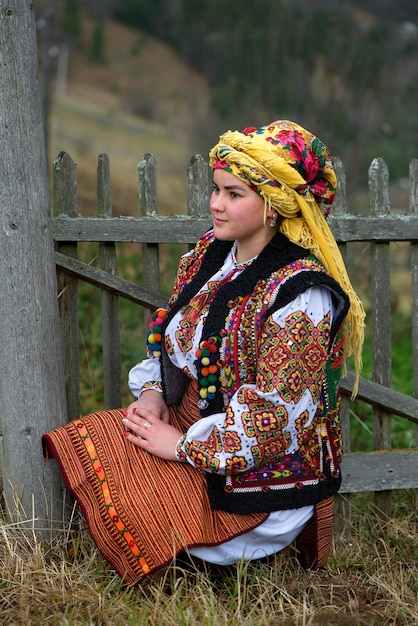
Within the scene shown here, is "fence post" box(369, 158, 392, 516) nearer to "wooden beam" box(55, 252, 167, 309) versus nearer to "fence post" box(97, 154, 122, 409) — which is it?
"wooden beam" box(55, 252, 167, 309)

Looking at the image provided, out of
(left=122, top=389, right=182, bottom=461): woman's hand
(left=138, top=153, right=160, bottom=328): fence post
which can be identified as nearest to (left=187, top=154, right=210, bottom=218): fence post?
(left=138, top=153, right=160, bottom=328): fence post

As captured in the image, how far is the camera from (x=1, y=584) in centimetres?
246

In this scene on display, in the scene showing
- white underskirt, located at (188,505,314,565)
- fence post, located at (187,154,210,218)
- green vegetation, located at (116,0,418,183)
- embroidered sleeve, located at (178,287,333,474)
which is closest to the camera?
embroidered sleeve, located at (178,287,333,474)

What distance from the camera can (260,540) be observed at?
8.13 feet

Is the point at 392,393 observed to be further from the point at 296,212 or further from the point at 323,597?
the point at 296,212

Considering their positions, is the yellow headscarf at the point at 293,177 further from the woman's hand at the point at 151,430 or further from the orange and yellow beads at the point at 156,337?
the woman's hand at the point at 151,430

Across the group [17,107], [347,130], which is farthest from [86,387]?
[347,130]

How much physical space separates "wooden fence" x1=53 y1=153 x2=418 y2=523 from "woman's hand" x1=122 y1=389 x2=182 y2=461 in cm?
63

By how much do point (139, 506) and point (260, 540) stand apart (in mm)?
→ 404

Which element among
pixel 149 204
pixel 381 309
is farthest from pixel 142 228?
pixel 381 309

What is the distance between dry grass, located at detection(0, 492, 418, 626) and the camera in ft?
7.51

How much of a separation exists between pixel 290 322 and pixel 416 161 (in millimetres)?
1132

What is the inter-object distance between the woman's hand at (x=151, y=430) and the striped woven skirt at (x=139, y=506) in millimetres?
35

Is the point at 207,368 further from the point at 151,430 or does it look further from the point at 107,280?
the point at 107,280
